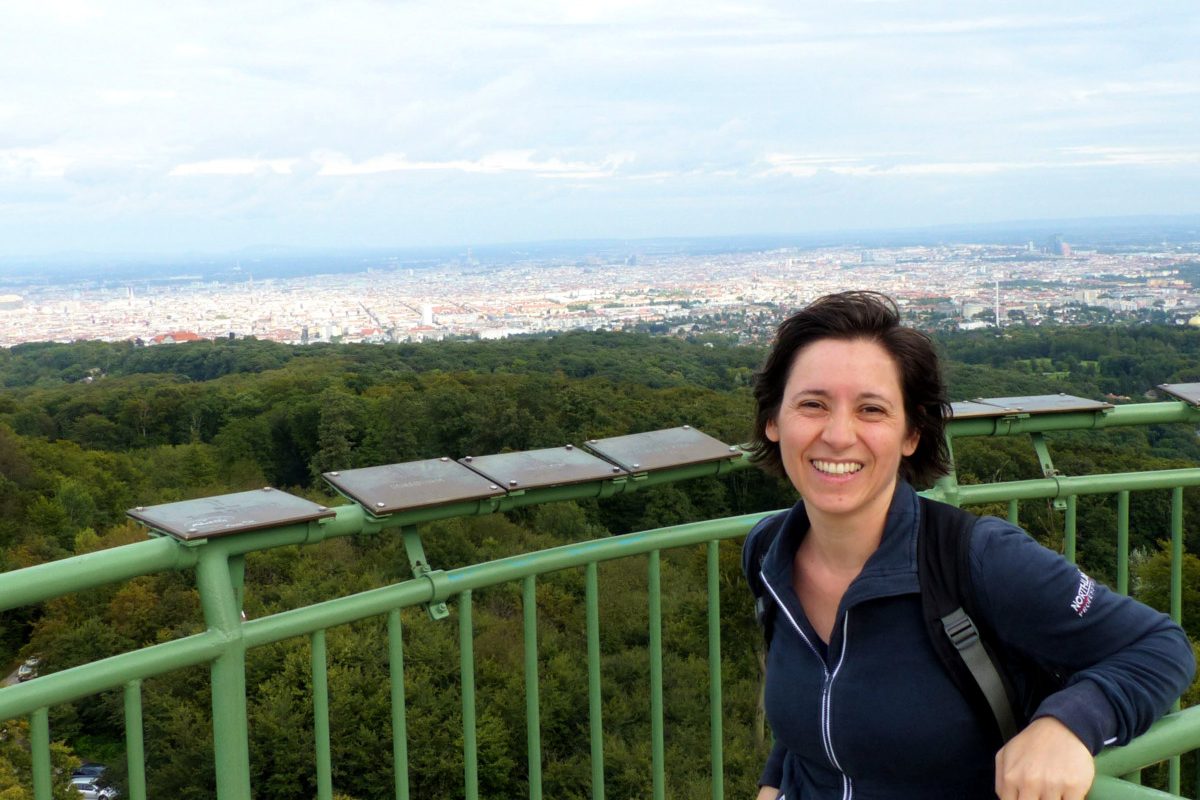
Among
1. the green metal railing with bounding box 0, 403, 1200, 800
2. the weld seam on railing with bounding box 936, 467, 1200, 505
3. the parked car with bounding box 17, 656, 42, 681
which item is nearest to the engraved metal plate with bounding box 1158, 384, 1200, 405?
the weld seam on railing with bounding box 936, 467, 1200, 505

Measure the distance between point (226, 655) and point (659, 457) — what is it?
114cm

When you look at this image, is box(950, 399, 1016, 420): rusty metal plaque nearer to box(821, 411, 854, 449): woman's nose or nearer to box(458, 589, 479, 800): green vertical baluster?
box(821, 411, 854, 449): woman's nose

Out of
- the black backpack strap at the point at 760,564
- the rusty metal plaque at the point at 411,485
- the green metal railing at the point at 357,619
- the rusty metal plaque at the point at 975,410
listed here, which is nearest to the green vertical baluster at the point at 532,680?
the green metal railing at the point at 357,619

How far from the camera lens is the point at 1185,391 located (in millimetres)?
3443

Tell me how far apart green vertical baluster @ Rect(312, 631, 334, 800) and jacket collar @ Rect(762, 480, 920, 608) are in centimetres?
85

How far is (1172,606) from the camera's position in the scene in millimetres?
3324

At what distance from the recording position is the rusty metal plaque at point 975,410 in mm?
3137

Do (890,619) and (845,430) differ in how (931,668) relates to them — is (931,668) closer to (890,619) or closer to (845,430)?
(890,619)

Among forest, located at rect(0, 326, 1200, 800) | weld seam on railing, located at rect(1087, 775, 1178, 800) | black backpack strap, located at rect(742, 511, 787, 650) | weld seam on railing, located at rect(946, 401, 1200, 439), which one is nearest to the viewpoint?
weld seam on railing, located at rect(1087, 775, 1178, 800)

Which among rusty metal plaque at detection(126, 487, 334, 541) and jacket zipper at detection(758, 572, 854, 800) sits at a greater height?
rusty metal plaque at detection(126, 487, 334, 541)

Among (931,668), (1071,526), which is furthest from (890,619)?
(1071,526)

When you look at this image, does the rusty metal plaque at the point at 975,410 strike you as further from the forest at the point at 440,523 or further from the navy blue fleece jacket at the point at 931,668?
the navy blue fleece jacket at the point at 931,668

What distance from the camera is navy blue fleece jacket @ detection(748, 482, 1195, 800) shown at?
1568mm

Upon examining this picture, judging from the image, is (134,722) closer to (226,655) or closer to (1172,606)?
(226,655)
